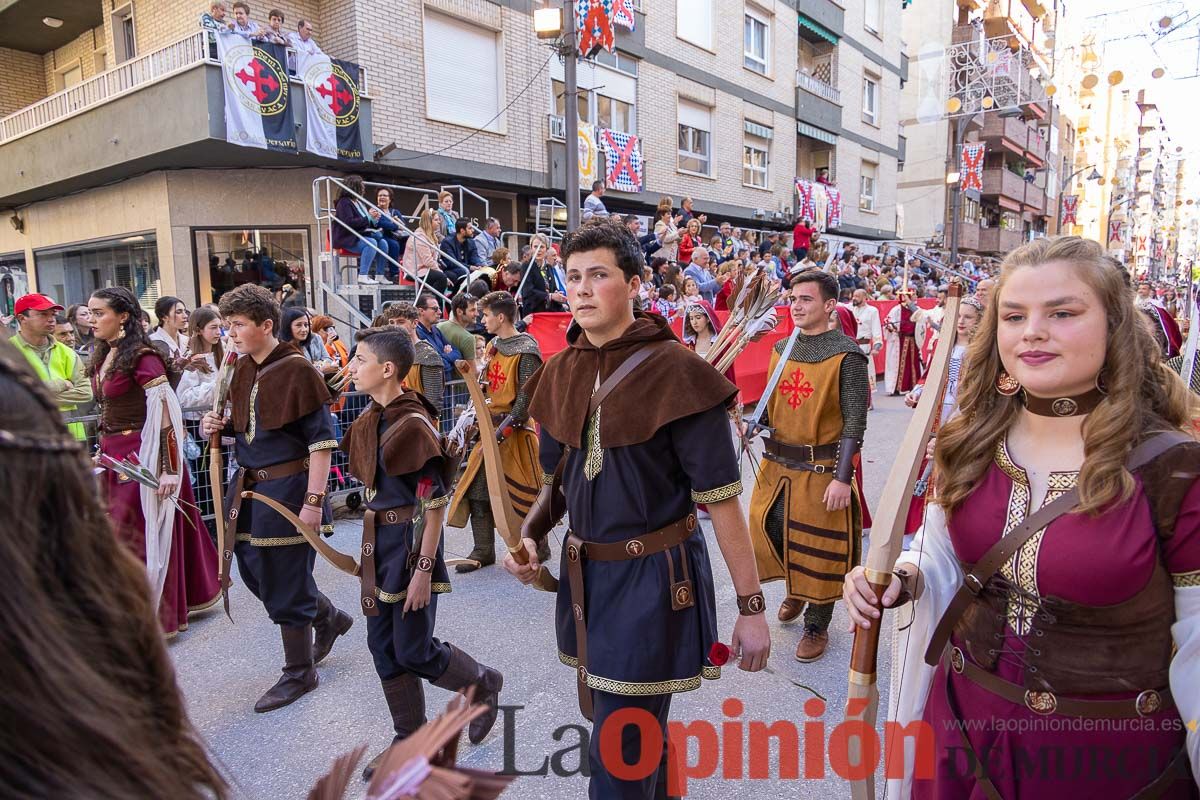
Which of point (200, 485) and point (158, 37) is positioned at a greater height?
point (158, 37)

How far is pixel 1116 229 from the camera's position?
204 ft

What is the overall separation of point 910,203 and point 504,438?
1364 inches

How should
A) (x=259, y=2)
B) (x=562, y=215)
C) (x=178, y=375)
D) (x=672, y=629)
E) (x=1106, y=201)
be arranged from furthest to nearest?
(x=1106, y=201) < (x=562, y=215) < (x=259, y=2) < (x=178, y=375) < (x=672, y=629)

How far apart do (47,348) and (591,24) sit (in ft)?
21.0

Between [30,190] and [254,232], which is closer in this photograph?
[254,232]

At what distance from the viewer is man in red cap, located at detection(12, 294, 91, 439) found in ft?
17.3

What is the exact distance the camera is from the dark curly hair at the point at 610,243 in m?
2.38

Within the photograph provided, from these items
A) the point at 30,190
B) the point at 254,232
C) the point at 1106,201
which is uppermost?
the point at 1106,201

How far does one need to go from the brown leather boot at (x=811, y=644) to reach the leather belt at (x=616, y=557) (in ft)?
6.34

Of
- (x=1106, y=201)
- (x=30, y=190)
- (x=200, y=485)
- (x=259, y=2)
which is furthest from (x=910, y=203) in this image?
(x=1106, y=201)

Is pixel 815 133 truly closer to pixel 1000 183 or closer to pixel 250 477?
pixel 1000 183

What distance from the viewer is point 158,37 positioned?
40.0ft

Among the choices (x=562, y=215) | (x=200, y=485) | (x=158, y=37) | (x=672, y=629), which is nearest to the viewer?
(x=672, y=629)

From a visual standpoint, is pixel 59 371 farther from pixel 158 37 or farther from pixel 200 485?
pixel 158 37
